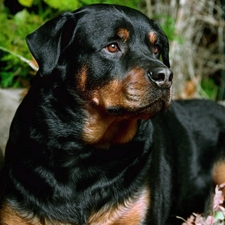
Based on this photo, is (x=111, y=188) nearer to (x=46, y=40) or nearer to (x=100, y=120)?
(x=100, y=120)

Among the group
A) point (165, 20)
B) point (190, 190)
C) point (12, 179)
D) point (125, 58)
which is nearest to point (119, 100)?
point (125, 58)

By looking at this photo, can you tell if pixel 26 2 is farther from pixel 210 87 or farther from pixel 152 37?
pixel 210 87

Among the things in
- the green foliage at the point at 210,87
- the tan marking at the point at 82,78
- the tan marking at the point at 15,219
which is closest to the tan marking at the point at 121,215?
the tan marking at the point at 15,219

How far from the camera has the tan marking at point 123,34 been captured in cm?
324

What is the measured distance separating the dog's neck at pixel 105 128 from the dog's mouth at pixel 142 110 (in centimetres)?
14

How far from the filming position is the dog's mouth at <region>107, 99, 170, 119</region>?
308 cm

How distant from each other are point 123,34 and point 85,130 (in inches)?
23.1

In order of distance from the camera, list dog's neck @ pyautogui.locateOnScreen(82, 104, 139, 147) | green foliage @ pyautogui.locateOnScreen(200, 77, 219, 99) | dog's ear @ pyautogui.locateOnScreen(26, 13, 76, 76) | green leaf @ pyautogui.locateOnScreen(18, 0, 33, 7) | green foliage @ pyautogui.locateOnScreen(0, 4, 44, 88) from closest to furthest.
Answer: dog's ear @ pyautogui.locateOnScreen(26, 13, 76, 76)
dog's neck @ pyautogui.locateOnScreen(82, 104, 139, 147)
green foliage @ pyautogui.locateOnScreen(0, 4, 44, 88)
green leaf @ pyautogui.locateOnScreen(18, 0, 33, 7)
green foliage @ pyautogui.locateOnScreen(200, 77, 219, 99)

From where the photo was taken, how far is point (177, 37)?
5734mm

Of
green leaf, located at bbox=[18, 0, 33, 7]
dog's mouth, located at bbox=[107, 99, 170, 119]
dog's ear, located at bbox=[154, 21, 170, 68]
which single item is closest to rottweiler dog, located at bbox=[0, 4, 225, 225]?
dog's mouth, located at bbox=[107, 99, 170, 119]

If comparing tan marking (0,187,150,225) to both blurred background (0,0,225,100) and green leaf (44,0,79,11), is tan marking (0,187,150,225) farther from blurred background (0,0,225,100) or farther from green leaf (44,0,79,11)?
green leaf (44,0,79,11)

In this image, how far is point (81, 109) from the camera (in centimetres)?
330

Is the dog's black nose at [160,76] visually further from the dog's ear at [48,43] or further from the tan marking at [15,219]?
the tan marking at [15,219]

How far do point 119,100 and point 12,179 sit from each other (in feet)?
2.72
